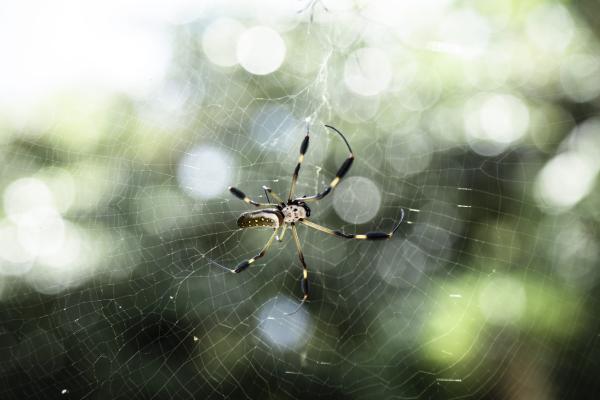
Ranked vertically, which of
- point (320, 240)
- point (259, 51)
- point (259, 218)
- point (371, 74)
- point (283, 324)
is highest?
point (371, 74)

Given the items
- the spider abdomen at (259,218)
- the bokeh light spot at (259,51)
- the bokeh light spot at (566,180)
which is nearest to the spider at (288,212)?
the spider abdomen at (259,218)

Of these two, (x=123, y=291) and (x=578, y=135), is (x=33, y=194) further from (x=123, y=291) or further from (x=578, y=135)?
(x=578, y=135)

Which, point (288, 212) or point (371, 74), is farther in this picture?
point (371, 74)

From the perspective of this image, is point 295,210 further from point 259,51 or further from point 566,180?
point 566,180

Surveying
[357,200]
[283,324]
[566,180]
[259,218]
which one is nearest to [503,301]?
[566,180]

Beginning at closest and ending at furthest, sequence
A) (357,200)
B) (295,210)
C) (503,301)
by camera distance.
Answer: (295,210) → (503,301) → (357,200)

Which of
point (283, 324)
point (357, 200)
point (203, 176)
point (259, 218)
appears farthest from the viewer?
point (357, 200)

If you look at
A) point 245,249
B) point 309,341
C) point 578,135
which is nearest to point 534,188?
point 578,135

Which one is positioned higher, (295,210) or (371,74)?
(371,74)
